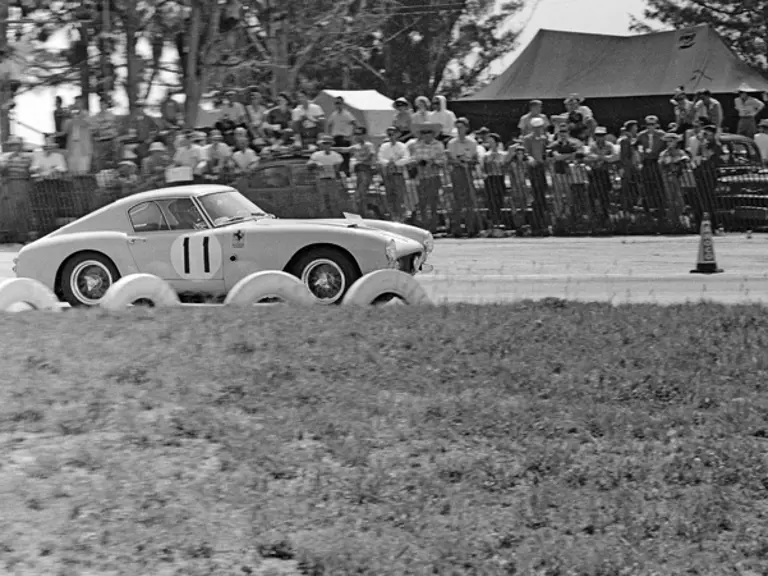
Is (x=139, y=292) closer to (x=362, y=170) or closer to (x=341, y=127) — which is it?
(x=362, y=170)

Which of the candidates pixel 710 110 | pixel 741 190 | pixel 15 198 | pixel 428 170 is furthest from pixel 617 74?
pixel 15 198

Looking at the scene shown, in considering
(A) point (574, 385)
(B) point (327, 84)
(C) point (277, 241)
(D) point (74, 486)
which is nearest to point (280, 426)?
(D) point (74, 486)

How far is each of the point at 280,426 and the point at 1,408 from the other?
148 cm

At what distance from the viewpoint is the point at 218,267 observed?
12836 millimetres

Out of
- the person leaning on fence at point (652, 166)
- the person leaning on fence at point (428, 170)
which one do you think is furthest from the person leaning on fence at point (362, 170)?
the person leaning on fence at point (652, 166)

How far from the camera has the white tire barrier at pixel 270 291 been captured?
11016mm

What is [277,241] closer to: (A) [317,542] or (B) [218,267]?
(B) [218,267]

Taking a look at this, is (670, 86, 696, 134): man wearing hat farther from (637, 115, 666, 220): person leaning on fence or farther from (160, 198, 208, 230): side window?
(160, 198, 208, 230): side window

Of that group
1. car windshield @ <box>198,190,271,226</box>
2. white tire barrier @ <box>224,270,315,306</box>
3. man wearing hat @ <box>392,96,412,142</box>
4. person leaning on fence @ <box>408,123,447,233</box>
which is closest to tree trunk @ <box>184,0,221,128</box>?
man wearing hat @ <box>392,96,412,142</box>

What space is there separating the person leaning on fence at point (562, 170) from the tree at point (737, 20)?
22.2m

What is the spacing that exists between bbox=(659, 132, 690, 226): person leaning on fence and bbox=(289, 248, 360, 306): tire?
9.35 m

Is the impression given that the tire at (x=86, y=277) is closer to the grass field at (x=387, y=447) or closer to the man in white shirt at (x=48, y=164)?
the grass field at (x=387, y=447)

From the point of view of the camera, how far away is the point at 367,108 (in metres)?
30.6

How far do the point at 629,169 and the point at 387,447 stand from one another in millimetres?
14716
